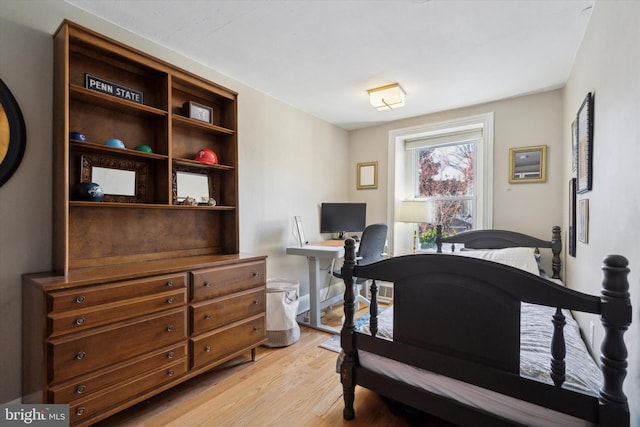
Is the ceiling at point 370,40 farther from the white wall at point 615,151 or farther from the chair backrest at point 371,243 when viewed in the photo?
the chair backrest at point 371,243

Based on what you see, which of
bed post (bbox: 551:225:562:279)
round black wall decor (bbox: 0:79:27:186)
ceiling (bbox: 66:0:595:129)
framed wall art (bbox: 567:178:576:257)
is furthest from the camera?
bed post (bbox: 551:225:562:279)

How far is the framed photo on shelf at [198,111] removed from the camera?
235 centimetres

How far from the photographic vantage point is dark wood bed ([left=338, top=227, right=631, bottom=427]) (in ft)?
3.34

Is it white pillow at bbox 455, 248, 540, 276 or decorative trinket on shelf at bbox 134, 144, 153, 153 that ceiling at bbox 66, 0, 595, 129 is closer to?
decorative trinket on shelf at bbox 134, 144, 153, 153

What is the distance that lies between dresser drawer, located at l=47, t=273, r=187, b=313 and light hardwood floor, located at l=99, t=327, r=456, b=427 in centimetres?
73

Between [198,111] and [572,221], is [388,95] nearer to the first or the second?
[198,111]

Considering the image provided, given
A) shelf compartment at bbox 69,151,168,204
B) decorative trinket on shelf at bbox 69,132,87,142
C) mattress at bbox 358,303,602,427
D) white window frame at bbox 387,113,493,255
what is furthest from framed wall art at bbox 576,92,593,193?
decorative trinket on shelf at bbox 69,132,87,142

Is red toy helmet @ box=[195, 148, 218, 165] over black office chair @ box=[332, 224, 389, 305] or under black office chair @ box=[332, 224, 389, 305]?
over

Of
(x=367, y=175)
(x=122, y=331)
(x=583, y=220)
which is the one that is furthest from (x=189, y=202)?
(x=583, y=220)

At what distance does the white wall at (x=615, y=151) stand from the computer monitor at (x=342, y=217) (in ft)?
7.74

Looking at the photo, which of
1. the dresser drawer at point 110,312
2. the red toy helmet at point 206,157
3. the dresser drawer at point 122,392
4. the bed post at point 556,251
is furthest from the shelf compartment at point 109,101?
the bed post at point 556,251

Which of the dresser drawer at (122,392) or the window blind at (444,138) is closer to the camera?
the dresser drawer at (122,392)

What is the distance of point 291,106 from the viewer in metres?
3.49

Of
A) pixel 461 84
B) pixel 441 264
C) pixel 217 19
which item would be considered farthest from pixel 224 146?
pixel 461 84
